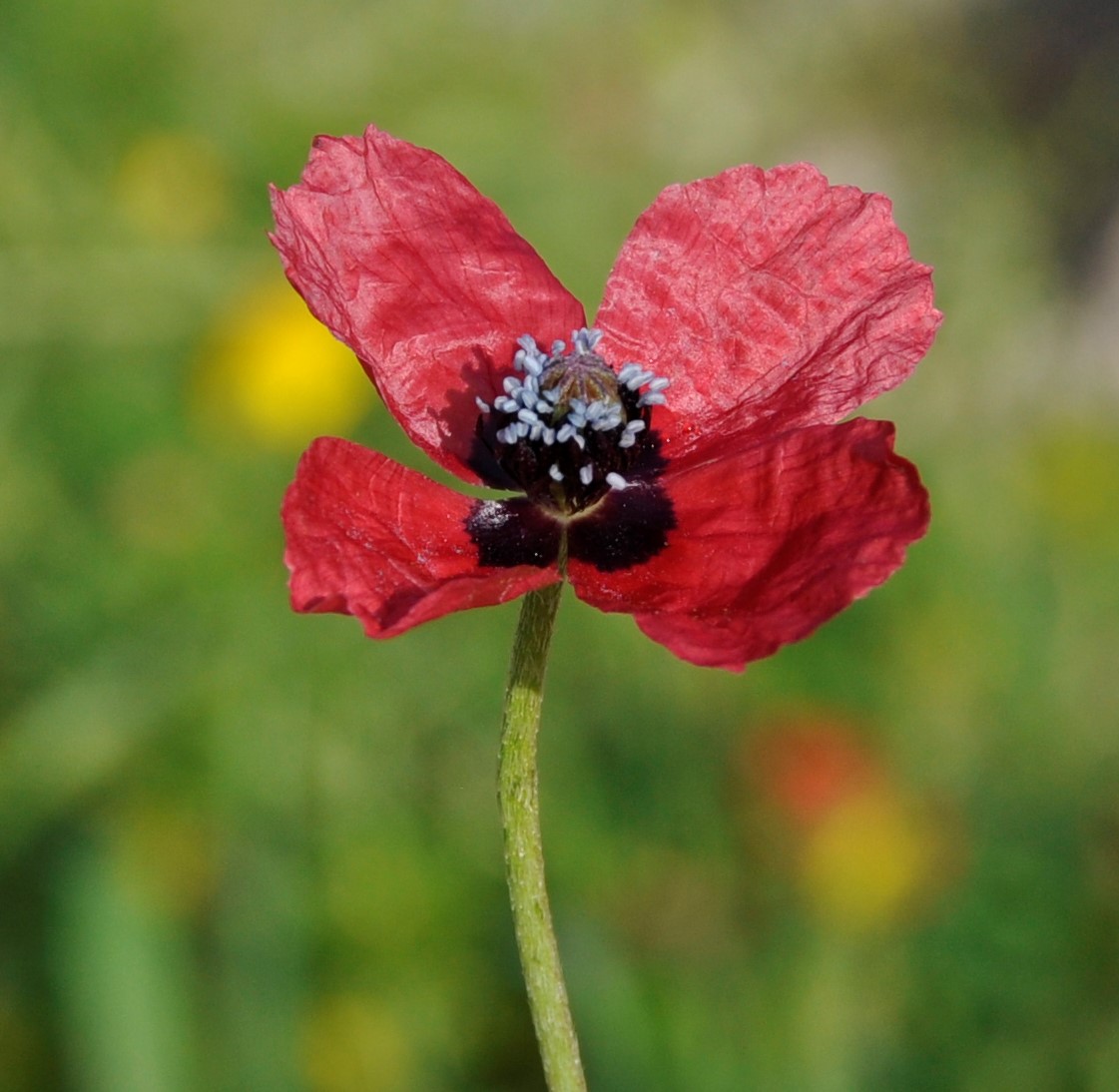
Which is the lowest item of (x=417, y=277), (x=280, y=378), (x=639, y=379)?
(x=639, y=379)

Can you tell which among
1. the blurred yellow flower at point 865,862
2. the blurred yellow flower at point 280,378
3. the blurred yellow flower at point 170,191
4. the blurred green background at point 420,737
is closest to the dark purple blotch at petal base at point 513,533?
the blurred green background at point 420,737

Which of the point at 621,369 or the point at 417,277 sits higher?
the point at 417,277

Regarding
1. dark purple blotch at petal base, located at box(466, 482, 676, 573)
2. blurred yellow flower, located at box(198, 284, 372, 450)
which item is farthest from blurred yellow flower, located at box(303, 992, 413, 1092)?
dark purple blotch at petal base, located at box(466, 482, 676, 573)

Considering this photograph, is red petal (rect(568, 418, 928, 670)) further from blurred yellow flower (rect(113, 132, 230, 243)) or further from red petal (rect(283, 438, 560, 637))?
blurred yellow flower (rect(113, 132, 230, 243))

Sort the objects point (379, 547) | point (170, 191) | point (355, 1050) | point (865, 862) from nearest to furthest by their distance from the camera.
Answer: point (379, 547) < point (355, 1050) < point (865, 862) < point (170, 191)

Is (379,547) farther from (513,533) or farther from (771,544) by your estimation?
(771,544)

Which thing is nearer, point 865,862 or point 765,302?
point 765,302

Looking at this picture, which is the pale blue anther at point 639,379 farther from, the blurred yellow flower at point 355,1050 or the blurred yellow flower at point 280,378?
the blurred yellow flower at point 280,378

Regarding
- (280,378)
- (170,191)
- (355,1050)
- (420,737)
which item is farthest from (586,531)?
(170,191)
